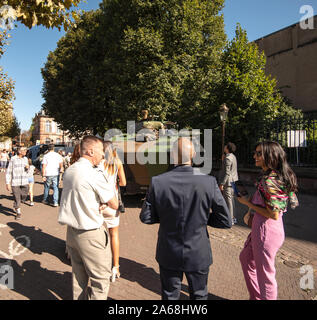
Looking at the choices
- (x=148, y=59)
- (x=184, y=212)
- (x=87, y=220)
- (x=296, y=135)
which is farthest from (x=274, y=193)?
(x=148, y=59)

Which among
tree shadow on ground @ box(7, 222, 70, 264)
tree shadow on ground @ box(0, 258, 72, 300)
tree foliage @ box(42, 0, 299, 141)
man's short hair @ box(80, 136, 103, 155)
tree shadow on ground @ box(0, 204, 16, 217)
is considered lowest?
tree shadow on ground @ box(0, 258, 72, 300)

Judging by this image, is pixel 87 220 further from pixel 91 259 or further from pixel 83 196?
pixel 91 259

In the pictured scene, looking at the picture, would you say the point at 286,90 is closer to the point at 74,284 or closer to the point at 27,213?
the point at 27,213

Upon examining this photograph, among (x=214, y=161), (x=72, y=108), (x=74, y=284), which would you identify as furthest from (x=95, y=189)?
(x=72, y=108)

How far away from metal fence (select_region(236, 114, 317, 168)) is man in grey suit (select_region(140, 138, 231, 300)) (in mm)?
8931

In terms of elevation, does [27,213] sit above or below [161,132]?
below

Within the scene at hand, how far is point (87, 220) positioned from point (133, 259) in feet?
7.04

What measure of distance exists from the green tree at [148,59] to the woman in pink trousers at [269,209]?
13.0m

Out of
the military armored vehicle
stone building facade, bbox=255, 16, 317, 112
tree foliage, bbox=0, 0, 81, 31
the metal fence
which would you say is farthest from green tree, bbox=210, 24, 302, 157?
tree foliage, bbox=0, 0, 81, 31

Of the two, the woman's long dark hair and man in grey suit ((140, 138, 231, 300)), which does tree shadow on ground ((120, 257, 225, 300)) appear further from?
the woman's long dark hair

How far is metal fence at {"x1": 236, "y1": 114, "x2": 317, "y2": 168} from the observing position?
10.2 m

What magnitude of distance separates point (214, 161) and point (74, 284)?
1359 cm

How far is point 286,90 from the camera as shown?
2442 centimetres
